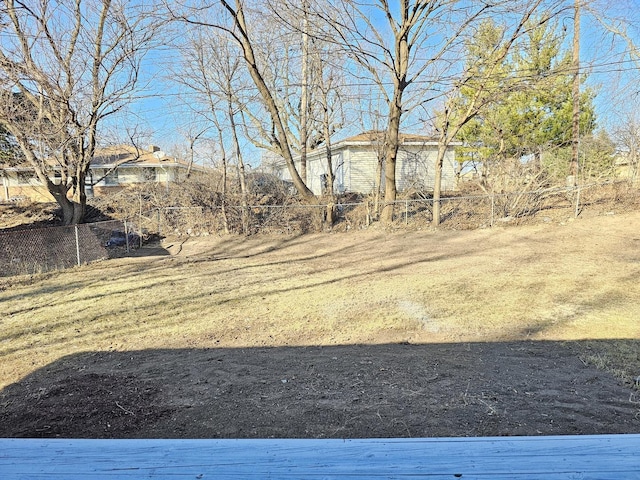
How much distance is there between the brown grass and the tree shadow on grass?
Result: 1.19ft

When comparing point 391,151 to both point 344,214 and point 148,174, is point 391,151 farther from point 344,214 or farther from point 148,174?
point 148,174

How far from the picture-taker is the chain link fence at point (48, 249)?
923cm

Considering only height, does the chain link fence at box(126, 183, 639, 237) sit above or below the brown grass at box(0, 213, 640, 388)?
above

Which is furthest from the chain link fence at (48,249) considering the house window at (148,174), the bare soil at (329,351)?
the house window at (148,174)

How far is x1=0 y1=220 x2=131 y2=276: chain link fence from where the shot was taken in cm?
923

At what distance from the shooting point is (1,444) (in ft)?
3.39

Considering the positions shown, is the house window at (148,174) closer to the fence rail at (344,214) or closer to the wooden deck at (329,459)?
the fence rail at (344,214)

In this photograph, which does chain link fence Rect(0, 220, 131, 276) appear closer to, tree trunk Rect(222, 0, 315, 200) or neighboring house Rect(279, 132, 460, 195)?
tree trunk Rect(222, 0, 315, 200)

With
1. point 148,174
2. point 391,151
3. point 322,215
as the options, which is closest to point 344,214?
point 322,215

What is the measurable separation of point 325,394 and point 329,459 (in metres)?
2.30

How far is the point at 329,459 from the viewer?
95 cm

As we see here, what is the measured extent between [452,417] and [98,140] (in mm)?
12890

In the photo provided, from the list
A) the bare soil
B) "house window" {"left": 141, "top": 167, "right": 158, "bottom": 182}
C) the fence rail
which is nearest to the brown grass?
the bare soil

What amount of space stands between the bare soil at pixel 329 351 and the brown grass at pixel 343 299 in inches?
1.7
